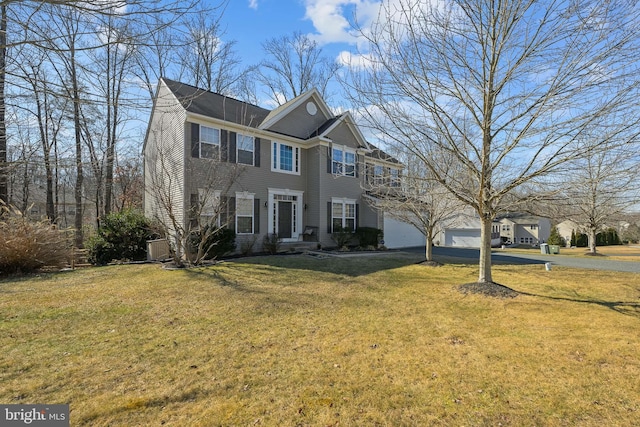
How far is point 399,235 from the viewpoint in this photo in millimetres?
19625

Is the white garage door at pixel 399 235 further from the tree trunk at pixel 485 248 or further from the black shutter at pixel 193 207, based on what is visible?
the black shutter at pixel 193 207

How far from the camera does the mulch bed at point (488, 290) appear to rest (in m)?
6.77

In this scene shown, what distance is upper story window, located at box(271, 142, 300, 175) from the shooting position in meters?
14.9

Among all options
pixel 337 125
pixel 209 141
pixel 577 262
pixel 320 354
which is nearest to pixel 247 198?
pixel 209 141

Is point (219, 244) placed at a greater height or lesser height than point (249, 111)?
lesser

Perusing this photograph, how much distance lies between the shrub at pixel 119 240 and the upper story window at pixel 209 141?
12.1 ft

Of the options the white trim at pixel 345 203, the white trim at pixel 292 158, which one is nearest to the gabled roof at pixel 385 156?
the white trim at pixel 345 203

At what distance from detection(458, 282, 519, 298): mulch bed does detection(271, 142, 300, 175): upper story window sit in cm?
1031

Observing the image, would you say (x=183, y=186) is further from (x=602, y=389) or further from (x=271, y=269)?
(x=602, y=389)

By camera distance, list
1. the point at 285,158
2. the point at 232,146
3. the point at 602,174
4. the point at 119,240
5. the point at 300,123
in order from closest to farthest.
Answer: the point at 602,174 < the point at 119,240 < the point at 232,146 < the point at 285,158 < the point at 300,123

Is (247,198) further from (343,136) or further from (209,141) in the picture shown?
(343,136)

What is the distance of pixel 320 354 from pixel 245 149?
11.5 meters

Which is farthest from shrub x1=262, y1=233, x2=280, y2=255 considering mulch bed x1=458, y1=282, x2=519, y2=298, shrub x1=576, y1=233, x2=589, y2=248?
shrub x1=576, y1=233, x2=589, y2=248

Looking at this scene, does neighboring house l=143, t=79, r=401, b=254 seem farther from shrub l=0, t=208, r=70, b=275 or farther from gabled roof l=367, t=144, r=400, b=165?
shrub l=0, t=208, r=70, b=275
